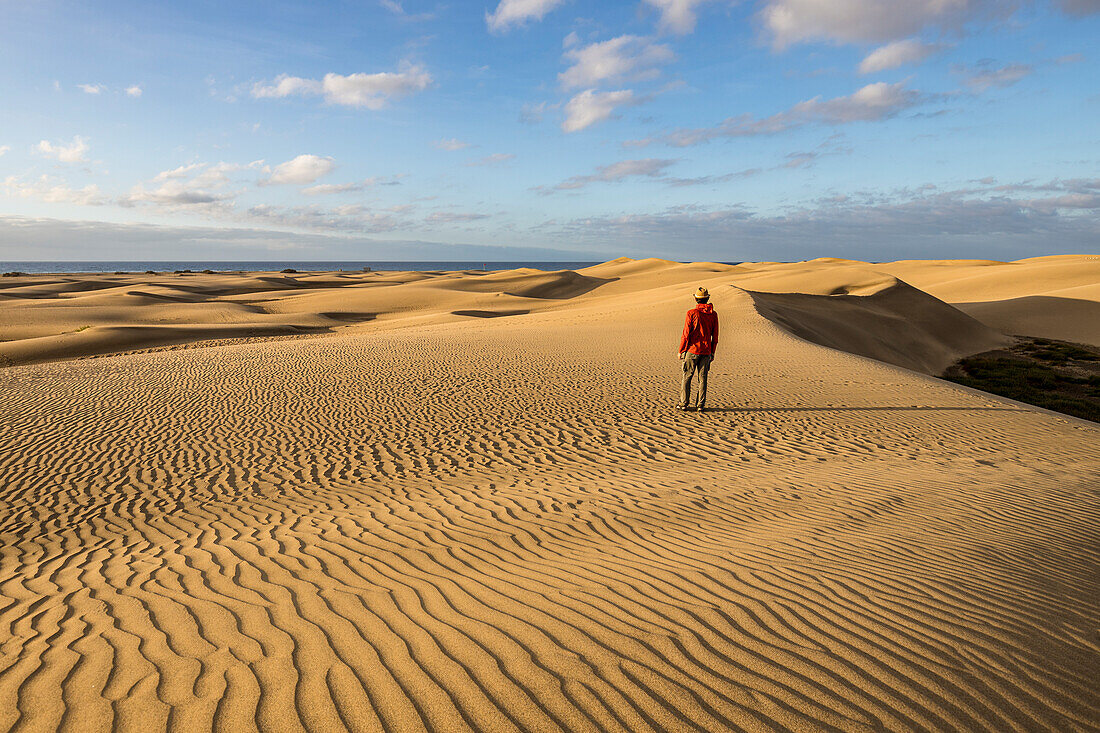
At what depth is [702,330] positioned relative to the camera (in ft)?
35.8

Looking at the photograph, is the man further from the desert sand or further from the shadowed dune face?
the shadowed dune face

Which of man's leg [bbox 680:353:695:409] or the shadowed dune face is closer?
man's leg [bbox 680:353:695:409]

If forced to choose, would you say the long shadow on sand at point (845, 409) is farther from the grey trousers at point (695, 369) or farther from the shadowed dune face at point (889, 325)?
the shadowed dune face at point (889, 325)

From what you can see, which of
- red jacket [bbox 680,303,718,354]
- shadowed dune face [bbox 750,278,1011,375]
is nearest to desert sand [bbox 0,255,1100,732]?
red jacket [bbox 680,303,718,354]

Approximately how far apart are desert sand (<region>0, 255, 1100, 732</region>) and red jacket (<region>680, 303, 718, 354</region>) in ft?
4.32

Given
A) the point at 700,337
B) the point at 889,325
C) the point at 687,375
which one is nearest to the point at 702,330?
the point at 700,337

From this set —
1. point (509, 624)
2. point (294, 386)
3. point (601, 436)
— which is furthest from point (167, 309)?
point (509, 624)

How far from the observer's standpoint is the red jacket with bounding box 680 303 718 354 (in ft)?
35.6

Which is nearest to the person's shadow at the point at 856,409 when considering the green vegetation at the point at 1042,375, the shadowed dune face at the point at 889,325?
the green vegetation at the point at 1042,375

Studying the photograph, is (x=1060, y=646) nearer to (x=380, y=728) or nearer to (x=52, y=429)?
(x=380, y=728)

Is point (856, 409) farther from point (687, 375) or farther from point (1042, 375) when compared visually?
point (1042, 375)

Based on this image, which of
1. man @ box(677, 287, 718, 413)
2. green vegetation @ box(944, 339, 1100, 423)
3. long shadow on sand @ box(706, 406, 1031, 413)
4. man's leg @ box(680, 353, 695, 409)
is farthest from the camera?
green vegetation @ box(944, 339, 1100, 423)

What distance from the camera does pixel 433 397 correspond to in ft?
41.5

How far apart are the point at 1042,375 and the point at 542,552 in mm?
22550
